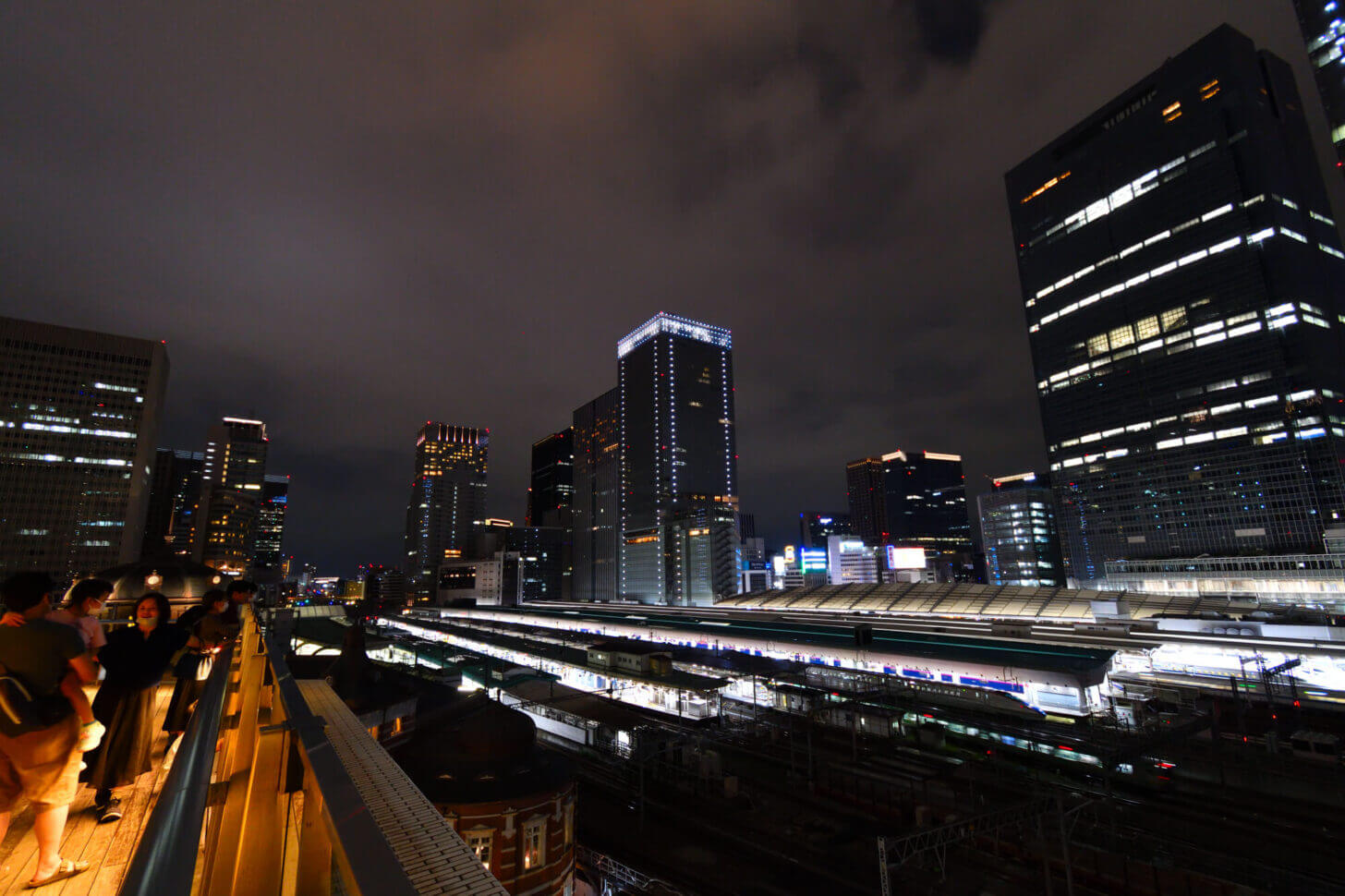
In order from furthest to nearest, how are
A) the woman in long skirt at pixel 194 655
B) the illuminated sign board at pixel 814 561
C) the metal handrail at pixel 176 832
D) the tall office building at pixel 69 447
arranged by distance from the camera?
the illuminated sign board at pixel 814 561 → the tall office building at pixel 69 447 → the woman in long skirt at pixel 194 655 → the metal handrail at pixel 176 832

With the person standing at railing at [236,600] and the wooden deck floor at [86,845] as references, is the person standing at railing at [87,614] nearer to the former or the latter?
the wooden deck floor at [86,845]

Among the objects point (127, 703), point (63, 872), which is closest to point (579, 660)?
point (127, 703)

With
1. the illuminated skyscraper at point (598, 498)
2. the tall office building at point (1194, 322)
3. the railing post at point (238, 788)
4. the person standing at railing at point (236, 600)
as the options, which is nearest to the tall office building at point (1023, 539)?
the tall office building at point (1194, 322)

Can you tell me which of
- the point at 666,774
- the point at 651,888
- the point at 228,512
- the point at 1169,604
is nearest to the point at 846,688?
the point at 666,774

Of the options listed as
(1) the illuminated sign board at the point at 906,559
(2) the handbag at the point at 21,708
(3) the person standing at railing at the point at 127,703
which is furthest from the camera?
(1) the illuminated sign board at the point at 906,559

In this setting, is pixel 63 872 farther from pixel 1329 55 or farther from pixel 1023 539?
pixel 1023 539

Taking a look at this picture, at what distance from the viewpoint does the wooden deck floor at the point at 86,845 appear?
4035 millimetres

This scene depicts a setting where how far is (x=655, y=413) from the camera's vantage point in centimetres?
14962

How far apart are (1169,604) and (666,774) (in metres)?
61.6

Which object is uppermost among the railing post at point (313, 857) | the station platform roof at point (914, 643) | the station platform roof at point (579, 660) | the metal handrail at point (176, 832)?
the metal handrail at point (176, 832)

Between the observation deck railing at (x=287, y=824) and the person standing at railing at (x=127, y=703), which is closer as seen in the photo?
the observation deck railing at (x=287, y=824)

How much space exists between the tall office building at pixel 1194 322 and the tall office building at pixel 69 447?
174029 mm

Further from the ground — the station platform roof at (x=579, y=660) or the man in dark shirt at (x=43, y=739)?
the man in dark shirt at (x=43, y=739)

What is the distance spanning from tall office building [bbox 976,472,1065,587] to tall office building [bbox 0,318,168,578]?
18973cm
